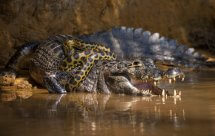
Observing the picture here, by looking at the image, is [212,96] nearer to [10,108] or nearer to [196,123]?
[196,123]

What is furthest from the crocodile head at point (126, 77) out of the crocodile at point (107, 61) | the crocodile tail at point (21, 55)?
the crocodile tail at point (21, 55)

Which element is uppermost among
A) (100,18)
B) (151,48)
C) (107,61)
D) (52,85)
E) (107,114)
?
(100,18)

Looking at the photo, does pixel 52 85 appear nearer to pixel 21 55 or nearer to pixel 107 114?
pixel 21 55

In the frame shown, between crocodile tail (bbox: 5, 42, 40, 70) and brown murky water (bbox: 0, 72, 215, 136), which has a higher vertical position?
crocodile tail (bbox: 5, 42, 40, 70)

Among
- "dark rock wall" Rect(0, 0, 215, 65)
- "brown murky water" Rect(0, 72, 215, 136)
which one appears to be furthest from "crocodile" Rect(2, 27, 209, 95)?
"dark rock wall" Rect(0, 0, 215, 65)

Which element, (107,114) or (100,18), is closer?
(107,114)

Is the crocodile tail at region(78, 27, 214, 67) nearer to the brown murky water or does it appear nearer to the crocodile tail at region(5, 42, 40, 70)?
the crocodile tail at region(5, 42, 40, 70)

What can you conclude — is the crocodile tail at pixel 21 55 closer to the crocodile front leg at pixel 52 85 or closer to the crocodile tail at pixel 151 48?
the crocodile front leg at pixel 52 85

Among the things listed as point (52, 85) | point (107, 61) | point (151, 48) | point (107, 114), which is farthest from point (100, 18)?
point (107, 114)
